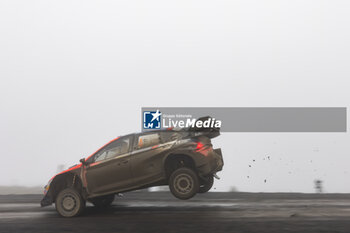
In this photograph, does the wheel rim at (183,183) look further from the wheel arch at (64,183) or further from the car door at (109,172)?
the wheel arch at (64,183)

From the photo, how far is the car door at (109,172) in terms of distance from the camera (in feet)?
27.2

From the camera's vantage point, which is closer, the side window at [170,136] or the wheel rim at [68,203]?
the wheel rim at [68,203]

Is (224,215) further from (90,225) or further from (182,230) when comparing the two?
(90,225)

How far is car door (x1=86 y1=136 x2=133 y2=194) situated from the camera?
830cm

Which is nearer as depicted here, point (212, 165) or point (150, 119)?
point (212, 165)

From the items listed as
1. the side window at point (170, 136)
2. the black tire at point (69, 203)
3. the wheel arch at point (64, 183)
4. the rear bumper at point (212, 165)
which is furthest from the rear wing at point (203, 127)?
the black tire at point (69, 203)

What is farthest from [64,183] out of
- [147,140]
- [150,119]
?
[150,119]

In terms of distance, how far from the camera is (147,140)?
8.46 meters

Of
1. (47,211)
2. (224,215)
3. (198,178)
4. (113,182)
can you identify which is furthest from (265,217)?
(47,211)

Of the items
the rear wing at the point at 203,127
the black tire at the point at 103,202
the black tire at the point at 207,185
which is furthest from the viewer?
the black tire at the point at 103,202

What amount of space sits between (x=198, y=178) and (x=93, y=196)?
2433mm

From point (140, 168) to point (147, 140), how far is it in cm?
66

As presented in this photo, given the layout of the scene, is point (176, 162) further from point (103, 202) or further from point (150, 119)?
point (150, 119)

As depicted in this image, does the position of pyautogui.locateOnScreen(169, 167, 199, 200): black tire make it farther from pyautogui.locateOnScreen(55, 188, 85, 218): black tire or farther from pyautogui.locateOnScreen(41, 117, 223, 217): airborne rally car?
pyautogui.locateOnScreen(55, 188, 85, 218): black tire
